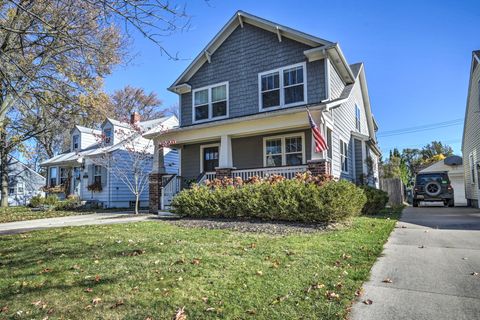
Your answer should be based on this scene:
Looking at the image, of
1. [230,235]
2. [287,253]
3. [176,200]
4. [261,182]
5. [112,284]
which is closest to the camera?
[112,284]

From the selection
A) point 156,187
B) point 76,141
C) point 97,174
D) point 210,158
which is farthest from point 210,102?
point 76,141

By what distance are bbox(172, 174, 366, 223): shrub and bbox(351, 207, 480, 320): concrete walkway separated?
5.49ft

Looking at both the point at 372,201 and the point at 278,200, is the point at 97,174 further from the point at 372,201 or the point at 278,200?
the point at 372,201

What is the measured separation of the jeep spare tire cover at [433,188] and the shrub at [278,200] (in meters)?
10.3

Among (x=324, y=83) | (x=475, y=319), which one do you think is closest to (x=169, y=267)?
(x=475, y=319)

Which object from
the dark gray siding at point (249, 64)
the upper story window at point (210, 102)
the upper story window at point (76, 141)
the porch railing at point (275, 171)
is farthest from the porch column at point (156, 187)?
the upper story window at point (76, 141)

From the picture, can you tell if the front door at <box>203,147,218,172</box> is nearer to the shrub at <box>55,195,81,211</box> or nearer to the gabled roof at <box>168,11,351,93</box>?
the gabled roof at <box>168,11,351,93</box>

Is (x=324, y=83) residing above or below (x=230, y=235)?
above

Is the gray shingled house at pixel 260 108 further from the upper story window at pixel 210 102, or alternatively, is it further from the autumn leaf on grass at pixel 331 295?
the autumn leaf on grass at pixel 331 295

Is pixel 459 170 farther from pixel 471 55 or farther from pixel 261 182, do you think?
pixel 261 182

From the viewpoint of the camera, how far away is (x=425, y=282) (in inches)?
149

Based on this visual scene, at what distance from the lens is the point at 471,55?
563 inches

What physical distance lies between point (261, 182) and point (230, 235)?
9.69 ft

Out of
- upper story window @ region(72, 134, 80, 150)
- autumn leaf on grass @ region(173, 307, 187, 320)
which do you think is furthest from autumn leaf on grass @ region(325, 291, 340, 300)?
upper story window @ region(72, 134, 80, 150)
